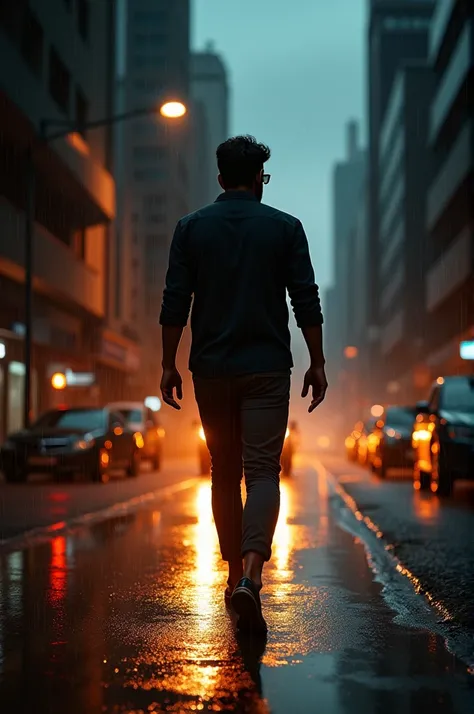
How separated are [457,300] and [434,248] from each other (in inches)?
341

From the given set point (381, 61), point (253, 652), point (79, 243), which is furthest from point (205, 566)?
point (381, 61)

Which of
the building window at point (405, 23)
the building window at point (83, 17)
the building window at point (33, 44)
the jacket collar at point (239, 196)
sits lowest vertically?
the jacket collar at point (239, 196)

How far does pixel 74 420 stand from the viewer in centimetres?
2386

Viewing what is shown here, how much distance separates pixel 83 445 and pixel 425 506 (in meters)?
9.07

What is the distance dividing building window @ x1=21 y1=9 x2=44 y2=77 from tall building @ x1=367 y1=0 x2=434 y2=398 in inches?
3228

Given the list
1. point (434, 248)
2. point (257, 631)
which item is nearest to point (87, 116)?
point (434, 248)

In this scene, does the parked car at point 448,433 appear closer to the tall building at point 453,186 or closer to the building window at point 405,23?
the tall building at point 453,186

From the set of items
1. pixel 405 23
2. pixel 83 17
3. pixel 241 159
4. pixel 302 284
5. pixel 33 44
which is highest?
pixel 405 23

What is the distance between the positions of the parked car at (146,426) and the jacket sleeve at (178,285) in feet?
74.8

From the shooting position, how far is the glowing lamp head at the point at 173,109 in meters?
21.6

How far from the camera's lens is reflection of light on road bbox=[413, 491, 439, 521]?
42.8 feet

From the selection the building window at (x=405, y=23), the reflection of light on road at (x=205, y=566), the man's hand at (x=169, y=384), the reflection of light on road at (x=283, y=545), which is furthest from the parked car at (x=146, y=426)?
the building window at (x=405, y=23)

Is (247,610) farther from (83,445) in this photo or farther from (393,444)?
(393,444)

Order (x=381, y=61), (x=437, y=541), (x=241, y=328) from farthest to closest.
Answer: (x=381, y=61)
(x=437, y=541)
(x=241, y=328)
